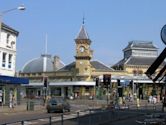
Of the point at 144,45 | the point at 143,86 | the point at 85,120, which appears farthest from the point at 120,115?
the point at 144,45

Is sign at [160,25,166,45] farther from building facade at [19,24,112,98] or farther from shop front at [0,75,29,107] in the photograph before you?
building facade at [19,24,112,98]

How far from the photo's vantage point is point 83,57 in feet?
399

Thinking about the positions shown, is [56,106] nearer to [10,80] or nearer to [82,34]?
[10,80]

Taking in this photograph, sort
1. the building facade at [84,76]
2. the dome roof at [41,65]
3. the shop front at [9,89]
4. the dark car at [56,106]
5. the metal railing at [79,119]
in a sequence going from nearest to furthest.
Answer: the metal railing at [79,119] < the dark car at [56,106] < the shop front at [9,89] < the building facade at [84,76] < the dome roof at [41,65]

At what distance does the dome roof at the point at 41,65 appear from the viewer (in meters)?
138

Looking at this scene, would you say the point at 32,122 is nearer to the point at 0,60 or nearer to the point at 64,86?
the point at 0,60

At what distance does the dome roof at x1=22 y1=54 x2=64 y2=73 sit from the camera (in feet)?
452

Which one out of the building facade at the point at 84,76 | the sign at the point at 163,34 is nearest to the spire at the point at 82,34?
the building facade at the point at 84,76

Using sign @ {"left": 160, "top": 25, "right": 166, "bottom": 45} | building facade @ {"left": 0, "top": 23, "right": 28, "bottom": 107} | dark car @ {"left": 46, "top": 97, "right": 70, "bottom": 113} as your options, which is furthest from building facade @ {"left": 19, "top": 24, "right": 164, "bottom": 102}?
sign @ {"left": 160, "top": 25, "right": 166, "bottom": 45}

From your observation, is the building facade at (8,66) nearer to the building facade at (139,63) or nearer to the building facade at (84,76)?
the building facade at (84,76)

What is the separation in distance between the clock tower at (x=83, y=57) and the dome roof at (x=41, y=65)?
1731cm

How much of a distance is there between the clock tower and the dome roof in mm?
17314

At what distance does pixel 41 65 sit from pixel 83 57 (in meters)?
21.6

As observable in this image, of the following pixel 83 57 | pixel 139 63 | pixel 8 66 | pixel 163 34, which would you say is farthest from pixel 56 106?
pixel 139 63
